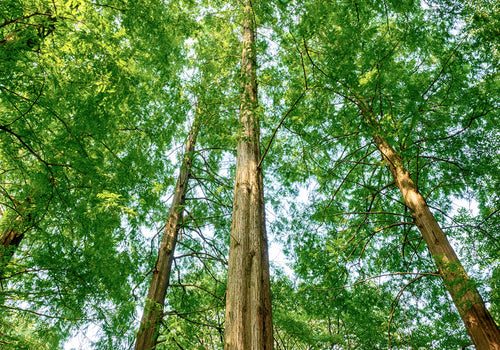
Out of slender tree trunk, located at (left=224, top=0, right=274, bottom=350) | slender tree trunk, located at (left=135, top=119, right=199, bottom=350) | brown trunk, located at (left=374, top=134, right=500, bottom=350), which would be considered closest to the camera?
slender tree trunk, located at (left=224, top=0, right=274, bottom=350)

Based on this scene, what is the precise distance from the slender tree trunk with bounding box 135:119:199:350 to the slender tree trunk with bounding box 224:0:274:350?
104cm

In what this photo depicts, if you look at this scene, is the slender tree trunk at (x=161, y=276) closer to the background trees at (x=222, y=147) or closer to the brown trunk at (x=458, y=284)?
the background trees at (x=222, y=147)

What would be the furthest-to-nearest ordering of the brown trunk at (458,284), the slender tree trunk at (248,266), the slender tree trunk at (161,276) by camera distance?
the slender tree trunk at (161,276) < the brown trunk at (458,284) < the slender tree trunk at (248,266)

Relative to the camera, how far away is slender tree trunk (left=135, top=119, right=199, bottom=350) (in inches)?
140

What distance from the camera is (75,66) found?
3.37 m

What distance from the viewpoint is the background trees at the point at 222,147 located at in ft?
10.0

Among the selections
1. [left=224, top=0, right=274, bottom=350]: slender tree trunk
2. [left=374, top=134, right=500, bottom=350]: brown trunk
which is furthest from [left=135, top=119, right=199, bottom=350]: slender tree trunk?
[left=374, top=134, right=500, bottom=350]: brown trunk

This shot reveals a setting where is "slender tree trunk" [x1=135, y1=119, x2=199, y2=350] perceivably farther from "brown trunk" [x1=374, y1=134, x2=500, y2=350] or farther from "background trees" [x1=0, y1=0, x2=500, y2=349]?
"brown trunk" [x1=374, y1=134, x2=500, y2=350]

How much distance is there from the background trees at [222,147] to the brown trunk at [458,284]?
244mm

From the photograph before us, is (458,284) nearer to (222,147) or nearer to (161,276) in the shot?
(161,276)

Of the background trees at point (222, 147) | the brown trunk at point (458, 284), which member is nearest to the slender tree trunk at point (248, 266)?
the background trees at point (222, 147)

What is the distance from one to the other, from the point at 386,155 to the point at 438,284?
9.09ft

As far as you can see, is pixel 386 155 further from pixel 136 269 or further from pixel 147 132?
pixel 136 269

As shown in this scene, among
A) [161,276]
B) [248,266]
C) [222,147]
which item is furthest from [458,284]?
[222,147]
